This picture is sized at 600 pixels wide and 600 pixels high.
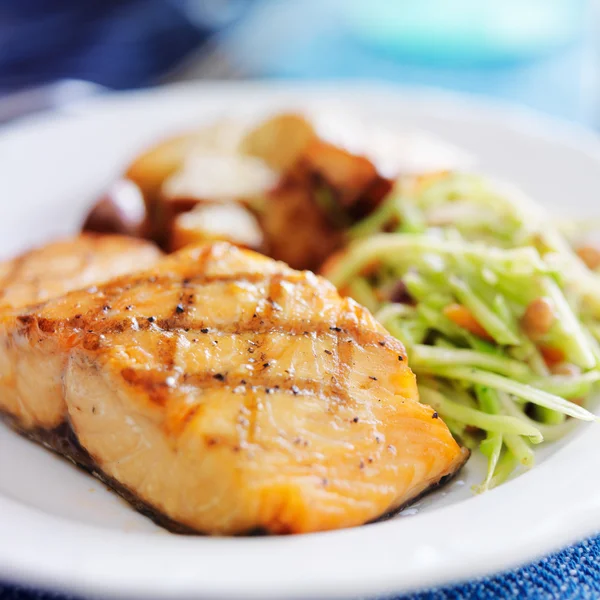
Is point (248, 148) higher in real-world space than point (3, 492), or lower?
higher

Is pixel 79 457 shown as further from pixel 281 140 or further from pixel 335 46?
pixel 335 46

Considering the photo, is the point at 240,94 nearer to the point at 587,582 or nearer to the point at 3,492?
the point at 3,492

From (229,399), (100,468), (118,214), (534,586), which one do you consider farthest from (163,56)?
(534,586)

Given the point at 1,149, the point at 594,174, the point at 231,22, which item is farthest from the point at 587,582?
the point at 231,22

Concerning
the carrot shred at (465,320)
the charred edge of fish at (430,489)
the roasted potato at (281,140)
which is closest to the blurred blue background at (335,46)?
the roasted potato at (281,140)

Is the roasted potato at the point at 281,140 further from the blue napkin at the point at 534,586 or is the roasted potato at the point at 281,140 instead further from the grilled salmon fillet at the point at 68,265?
the blue napkin at the point at 534,586

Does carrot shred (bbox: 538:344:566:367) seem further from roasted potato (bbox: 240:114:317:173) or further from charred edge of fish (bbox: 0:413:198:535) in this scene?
roasted potato (bbox: 240:114:317:173)
